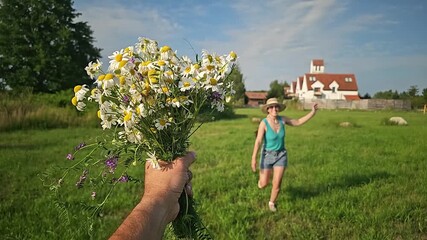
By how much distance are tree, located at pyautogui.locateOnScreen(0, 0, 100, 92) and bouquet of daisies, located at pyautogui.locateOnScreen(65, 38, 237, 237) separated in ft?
126

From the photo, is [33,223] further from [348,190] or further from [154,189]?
[348,190]

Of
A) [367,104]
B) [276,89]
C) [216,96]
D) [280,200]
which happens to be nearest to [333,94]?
[276,89]

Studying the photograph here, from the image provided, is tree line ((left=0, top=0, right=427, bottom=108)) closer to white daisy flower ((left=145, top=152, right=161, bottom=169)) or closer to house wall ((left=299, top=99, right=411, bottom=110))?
house wall ((left=299, top=99, right=411, bottom=110))

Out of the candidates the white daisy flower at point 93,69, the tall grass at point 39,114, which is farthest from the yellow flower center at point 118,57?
the tall grass at point 39,114

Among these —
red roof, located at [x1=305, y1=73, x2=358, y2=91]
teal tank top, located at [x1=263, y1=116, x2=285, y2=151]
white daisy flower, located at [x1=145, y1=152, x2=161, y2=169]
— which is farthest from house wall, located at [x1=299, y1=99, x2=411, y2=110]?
white daisy flower, located at [x1=145, y1=152, x2=161, y2=169]

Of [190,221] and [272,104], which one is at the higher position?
[272,104]

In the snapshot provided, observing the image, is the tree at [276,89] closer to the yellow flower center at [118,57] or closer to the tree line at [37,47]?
the tree line at [37,47]

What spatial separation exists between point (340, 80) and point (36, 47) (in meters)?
69.9

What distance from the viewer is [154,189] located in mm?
1917

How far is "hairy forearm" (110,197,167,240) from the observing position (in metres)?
1.56

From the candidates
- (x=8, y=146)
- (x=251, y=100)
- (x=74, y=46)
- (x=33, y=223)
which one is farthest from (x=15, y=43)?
(x=251, y=100)

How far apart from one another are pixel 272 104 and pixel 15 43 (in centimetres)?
4000

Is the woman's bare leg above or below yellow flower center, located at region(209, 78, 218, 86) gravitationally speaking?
below

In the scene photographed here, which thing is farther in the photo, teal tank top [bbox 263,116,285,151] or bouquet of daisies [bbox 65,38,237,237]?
teal tank top [bbox 263,116,285,151]
